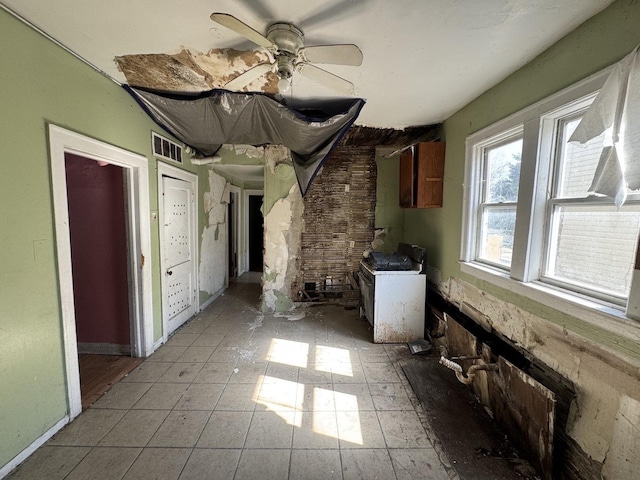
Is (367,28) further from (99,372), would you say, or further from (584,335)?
(99,372)

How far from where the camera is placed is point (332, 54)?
1.47 m

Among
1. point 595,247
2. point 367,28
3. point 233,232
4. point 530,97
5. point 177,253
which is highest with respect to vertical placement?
point 367,28

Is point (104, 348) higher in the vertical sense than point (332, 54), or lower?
lower

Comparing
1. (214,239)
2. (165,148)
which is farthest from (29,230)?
(214,239)

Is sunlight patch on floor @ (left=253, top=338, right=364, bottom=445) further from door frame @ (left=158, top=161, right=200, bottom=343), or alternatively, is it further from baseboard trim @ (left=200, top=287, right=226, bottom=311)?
baseboard trim @ (left=200, top=287, right=226, bottom=311)

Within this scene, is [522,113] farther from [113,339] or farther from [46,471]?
[113,339]

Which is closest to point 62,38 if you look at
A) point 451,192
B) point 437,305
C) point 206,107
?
point 206,107

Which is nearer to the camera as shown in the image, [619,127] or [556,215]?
[619,127]

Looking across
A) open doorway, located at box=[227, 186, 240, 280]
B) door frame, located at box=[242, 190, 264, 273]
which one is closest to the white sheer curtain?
open doorway, located at box=[227, 186, 240, 280]

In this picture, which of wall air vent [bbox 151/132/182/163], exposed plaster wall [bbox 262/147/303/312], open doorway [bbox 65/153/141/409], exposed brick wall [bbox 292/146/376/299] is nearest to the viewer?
open doorway [bbox 65/153/141/409]

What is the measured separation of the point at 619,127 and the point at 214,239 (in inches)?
173

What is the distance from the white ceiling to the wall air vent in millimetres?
689

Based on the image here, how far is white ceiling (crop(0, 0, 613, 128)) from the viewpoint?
1322mm

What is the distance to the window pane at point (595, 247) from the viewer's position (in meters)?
1.28
